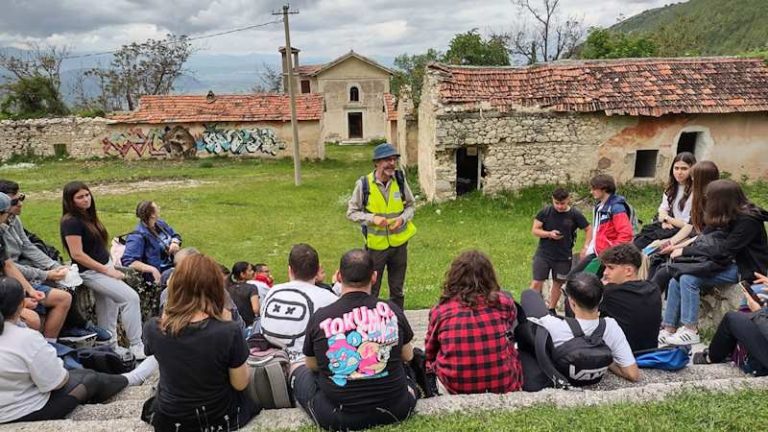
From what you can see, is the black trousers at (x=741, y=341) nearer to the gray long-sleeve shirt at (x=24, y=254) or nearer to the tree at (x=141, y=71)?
the gray long-sleeve shirt at (x=24, y=254)

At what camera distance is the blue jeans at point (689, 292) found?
15.9 ft

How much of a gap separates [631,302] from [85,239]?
203 inches

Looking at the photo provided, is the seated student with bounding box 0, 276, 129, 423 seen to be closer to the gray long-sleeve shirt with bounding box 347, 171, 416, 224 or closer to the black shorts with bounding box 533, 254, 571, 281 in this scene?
the gray long-sleeve shirt with bounding box 347, 171, 416, 224

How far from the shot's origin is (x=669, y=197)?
6.27 m

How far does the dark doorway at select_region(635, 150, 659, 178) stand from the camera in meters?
14.6

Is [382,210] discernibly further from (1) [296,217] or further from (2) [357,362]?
(1) [296,217]

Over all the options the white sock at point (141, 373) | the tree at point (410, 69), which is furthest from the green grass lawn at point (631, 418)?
the tree at point (410, 69)

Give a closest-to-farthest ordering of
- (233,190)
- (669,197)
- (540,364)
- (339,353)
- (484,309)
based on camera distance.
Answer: (339,353) < (484,309) < (540,364) < (669,197) < (233,190)

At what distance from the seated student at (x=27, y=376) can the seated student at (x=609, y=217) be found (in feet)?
17.5

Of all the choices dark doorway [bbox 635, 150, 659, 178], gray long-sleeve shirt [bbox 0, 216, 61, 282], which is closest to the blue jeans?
gray long-sleeve shirt [bbox 0, 216, 61, 282]

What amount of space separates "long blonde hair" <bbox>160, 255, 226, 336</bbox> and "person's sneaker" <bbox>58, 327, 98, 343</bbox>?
252 cm

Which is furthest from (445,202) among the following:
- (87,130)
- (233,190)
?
(87,130)

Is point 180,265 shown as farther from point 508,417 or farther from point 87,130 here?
point 87,130

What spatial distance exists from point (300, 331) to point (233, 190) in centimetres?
1564
